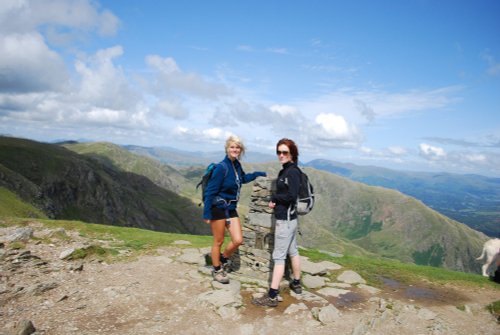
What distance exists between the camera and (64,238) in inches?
634

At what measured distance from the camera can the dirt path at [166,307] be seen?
8625 mm

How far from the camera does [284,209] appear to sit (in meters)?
10.2

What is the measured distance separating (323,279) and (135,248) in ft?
31.0

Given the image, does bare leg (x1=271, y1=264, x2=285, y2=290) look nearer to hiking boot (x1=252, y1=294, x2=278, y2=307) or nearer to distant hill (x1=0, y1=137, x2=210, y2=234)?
hiking boot (x1=252, y1=294, x2=278, y2=307)

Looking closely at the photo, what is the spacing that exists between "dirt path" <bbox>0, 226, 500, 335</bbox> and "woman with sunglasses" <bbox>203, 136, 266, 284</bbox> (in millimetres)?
→ 1983

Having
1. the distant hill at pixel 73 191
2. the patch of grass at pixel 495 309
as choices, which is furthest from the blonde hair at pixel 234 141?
the distant hill at pixel 73 191

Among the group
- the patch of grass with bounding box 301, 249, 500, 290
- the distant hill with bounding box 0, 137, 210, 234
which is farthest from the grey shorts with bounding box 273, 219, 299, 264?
the distant hill with bounding box 0, 137, 210, 234

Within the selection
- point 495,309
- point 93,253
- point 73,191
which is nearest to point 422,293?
point 495,309

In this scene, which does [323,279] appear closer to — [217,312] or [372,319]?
[372,319]

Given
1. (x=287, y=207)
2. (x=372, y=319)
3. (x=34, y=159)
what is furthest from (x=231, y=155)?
(x=34, y=159)

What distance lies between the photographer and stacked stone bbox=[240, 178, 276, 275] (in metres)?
12.3

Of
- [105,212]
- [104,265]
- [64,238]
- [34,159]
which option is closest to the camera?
[104,265]

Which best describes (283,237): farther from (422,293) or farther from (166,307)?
(422,293)

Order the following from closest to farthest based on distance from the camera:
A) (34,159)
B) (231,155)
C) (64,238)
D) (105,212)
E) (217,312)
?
1. (217,312)
2. (231,155)
3. (64,238)
4. (34,159)
5. (105,212)
